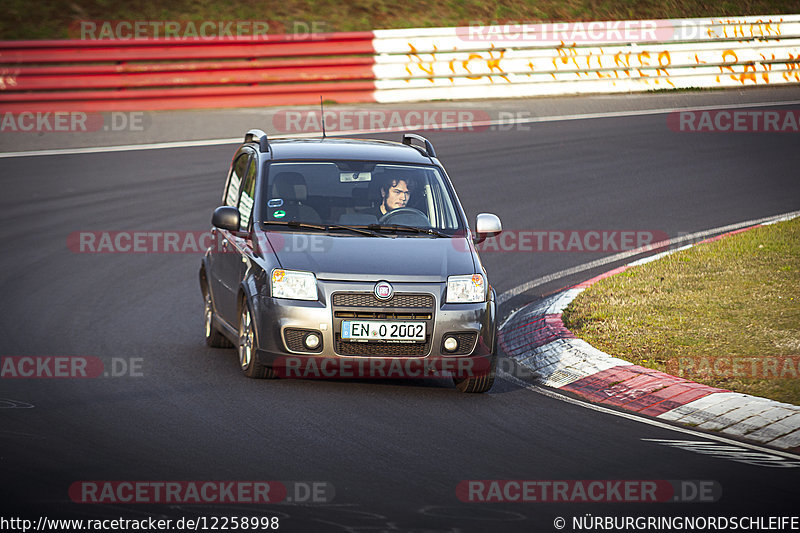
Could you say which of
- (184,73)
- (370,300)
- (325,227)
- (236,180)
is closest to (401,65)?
(184,73)

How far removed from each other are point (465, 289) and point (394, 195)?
51.3 inches

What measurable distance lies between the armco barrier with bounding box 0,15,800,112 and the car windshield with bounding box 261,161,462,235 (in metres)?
12.3

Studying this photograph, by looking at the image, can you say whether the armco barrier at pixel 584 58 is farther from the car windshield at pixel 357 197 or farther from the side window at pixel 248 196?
the car windshield at pixel 357 197

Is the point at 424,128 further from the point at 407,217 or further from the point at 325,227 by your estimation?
the point at 325,227

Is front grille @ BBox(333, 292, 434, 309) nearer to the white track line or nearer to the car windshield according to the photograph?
the car windshield

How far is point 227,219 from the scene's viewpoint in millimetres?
9758

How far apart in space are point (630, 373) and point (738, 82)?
58.6ft

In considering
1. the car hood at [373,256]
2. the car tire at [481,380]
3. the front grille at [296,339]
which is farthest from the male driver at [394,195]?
the car tire at [481,380]

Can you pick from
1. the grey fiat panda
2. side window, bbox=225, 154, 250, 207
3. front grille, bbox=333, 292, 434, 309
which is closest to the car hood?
the grey fiat panda

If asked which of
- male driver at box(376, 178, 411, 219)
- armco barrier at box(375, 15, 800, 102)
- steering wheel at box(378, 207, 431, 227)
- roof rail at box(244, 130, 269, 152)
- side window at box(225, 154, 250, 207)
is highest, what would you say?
armco barrier at box(375, 15, 800, 102)

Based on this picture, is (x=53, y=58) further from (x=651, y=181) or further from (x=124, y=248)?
(x=651, y=181)

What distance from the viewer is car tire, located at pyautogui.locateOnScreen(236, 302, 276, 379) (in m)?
9.27

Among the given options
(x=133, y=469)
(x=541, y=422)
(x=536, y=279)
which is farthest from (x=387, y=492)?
(x=536, y=279)

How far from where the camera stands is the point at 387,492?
6551 mm
